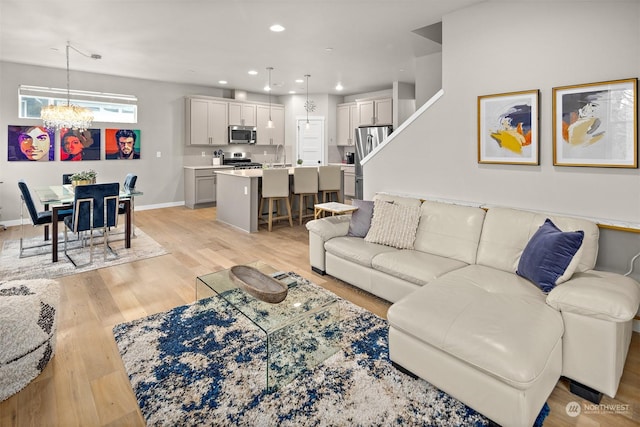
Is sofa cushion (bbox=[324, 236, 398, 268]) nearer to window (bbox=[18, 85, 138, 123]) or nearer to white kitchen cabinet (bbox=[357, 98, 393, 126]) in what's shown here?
white kitchen cabinet (bbox=[357, 98, 393, 126])

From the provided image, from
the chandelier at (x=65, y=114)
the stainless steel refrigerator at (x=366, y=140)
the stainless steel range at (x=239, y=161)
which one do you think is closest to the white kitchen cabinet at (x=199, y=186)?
the stainless steel range at (x=239, y=161)

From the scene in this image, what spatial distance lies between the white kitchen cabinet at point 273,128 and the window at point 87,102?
2.78 meters

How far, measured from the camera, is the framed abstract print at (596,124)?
2.56 m

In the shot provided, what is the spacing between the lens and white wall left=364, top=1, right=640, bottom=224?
263 cm

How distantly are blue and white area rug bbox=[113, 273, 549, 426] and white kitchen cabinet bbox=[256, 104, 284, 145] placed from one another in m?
6.92

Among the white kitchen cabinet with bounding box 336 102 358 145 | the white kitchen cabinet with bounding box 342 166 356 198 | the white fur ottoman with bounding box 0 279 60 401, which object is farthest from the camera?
the white kitchen cabinet with bounding box 336 102 358 145

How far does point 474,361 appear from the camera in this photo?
67.1 inches

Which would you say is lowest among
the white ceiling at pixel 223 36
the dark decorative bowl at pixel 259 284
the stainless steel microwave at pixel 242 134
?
the dark decorative bowl at pixel 259 284

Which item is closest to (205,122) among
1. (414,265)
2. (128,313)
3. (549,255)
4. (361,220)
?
(361,220)

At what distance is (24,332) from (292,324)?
1.50m

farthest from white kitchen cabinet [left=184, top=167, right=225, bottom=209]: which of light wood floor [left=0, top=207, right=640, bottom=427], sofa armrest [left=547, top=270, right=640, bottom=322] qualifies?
sofa armrest [left=547, top=270, right=640, bottom=322]

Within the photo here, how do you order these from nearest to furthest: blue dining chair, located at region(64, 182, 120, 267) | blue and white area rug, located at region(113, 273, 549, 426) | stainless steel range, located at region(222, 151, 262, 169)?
1. blue and white area rug, located at region(113, 273, 549, 426)
2. blue dining chair, located at region(64, 182, 120, 267)
3. stainless steel range, located at region(222, 151, 262, 169)

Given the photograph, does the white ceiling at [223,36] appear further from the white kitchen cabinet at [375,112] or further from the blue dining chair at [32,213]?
the blue dining chair at [32,213]

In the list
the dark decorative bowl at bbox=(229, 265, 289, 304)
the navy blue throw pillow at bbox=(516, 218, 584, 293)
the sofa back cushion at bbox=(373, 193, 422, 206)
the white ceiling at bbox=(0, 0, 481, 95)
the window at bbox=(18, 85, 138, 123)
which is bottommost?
the dark decorative bowl at bbox=(229, 265, 289, 304)
